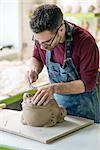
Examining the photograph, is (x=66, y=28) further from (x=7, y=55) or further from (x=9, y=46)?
(x=9, y=46)

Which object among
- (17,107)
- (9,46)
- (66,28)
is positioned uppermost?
(66,28)

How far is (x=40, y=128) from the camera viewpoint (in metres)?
1.45

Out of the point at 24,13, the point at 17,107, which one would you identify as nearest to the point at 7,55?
the point at 24,13

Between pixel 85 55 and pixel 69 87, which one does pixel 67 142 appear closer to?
pixel 69 87

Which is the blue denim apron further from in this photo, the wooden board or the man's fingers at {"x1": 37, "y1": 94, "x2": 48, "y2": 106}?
the man's fingers at {"x1": 37, "y1": 94, "x2": 48, "y2": 106}

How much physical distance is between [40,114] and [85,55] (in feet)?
1.20

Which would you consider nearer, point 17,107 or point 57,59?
point 57,59

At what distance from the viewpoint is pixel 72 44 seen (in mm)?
1658

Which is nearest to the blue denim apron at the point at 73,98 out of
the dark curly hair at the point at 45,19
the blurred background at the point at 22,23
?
the dark curly hair at the point at 45,19

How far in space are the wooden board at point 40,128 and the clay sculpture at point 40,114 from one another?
24 mm

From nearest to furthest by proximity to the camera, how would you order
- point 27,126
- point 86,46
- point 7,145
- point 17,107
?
point 7,145 < point 27,126 < point 86,46 < point 17,107

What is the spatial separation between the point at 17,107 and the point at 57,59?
Answer: 0.47 m

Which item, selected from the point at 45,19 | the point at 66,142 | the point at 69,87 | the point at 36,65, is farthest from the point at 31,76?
the point at 66,142

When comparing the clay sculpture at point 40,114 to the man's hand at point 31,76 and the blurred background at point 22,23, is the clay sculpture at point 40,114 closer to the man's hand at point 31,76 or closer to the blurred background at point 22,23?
the man's hand at point 31,76
